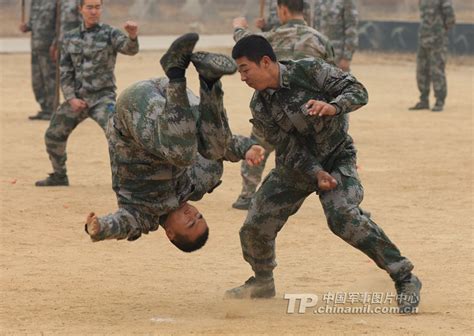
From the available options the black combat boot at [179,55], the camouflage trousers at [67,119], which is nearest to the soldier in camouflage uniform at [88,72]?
the camouflage trousers at [67,119]

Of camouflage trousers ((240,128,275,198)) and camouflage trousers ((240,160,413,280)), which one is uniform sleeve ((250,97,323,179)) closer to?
camouflage trousers ((240,160,413,280))

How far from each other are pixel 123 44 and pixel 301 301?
5.09 m

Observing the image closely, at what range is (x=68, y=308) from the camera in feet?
27.0

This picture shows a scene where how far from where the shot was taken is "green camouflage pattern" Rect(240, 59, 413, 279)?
Result: 7.93 meters

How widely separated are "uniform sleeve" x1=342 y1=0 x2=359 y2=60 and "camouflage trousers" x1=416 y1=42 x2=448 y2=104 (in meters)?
3.93

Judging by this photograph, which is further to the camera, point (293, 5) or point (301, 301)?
point (293, 5)

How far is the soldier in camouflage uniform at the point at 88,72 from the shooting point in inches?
502

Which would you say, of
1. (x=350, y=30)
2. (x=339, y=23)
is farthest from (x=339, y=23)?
(x=350, y=30)

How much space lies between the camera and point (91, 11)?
41.8 ft

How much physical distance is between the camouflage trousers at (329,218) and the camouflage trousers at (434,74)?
42.3 ft

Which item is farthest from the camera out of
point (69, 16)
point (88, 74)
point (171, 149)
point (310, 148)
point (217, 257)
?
point (69, 16)

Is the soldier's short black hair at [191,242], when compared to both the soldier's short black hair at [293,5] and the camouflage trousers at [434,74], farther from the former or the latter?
the camouflage trousers at [434,74]

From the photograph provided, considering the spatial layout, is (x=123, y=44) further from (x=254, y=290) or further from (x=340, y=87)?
(x=340, y=87)

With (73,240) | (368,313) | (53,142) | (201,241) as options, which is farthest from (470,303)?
(53,142)
